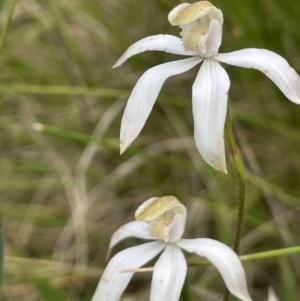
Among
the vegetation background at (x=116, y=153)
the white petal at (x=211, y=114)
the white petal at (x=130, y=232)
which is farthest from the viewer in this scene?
the vegetation background at (x=116, y=153)

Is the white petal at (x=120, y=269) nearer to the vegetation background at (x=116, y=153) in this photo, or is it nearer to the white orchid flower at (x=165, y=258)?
the white orchid flower at (x=165, y=258)

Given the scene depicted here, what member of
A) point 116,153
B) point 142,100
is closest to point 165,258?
point 142,100

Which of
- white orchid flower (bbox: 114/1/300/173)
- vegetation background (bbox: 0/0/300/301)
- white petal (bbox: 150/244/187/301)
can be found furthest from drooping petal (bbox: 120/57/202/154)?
vegetation background (bbox: 0/0/300/301)

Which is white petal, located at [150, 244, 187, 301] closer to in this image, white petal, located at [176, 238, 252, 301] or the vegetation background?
white petal, located at [176, 238, 252, 301]

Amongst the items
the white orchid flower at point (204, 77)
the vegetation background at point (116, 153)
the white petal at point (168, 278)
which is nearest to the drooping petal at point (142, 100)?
the white orchid flower at point (204, 77)

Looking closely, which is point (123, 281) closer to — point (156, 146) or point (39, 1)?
point (156, 146)

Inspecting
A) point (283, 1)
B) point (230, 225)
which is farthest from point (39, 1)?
point (230, 225)
